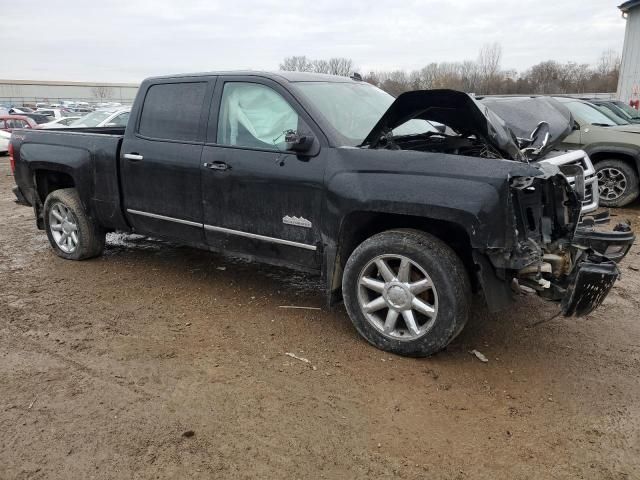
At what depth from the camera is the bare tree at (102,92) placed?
267 ft

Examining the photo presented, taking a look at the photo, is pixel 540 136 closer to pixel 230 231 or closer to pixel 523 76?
pixel 230 231

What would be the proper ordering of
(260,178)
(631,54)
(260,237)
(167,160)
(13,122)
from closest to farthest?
(260,178)
(260,237)
(167,160)
(13,122)
(631,54)

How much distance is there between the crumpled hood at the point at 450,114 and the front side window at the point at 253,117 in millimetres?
718

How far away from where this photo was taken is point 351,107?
430 centimetres

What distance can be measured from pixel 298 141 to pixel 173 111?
60.8 inches

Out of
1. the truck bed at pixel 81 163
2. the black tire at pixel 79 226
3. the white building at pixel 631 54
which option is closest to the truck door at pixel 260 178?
the truck bed at pixel 81 163

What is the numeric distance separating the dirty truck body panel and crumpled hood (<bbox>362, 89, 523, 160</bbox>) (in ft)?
0.11

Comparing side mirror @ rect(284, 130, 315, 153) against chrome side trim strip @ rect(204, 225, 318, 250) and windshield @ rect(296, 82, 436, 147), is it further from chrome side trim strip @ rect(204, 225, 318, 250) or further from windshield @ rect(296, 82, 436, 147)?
chrome side trim strip @ rect(204, 225, 318, 250)

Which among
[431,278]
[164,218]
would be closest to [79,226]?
[164,218]

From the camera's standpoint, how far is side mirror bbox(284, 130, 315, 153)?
3.74 m

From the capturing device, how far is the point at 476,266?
3.57 m

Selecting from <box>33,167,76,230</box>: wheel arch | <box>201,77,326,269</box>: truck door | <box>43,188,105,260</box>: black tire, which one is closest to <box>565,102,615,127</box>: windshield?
<box>201,77,326,269</box>: truck door

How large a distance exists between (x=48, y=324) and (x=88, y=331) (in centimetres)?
41

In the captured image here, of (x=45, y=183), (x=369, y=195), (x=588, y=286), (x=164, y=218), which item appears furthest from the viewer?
(x=45, y=183)
